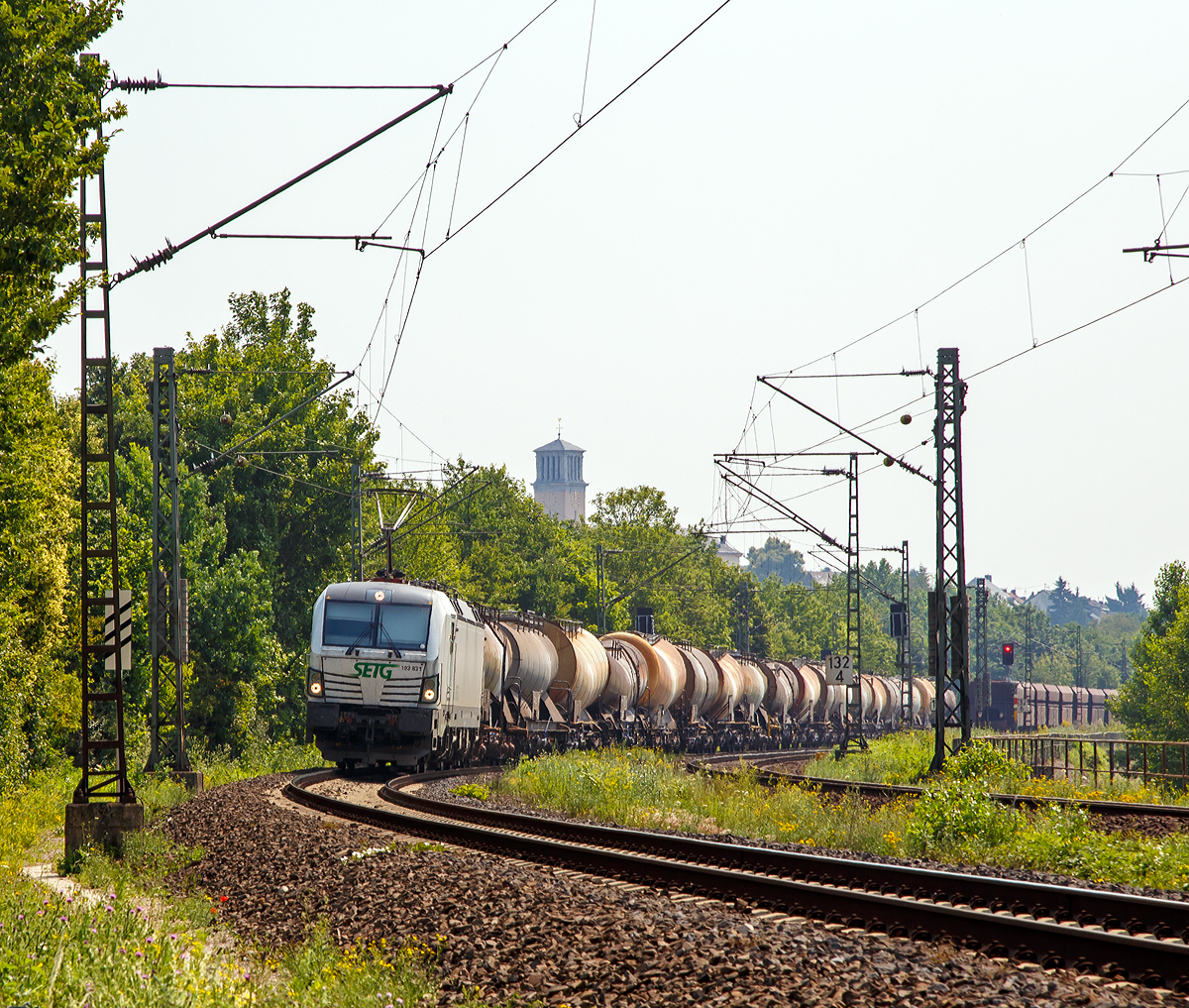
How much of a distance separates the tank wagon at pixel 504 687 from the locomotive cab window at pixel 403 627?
23 millimetres

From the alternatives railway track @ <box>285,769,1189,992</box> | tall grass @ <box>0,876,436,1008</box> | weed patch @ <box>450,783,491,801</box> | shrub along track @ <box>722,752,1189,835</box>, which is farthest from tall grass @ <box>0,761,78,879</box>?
shrub along track @ <box>722,752,1189,835</box>

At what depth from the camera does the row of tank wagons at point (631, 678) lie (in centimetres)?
3188

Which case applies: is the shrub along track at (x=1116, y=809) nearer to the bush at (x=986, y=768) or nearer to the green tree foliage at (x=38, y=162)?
the bush at (x=986, y=768)

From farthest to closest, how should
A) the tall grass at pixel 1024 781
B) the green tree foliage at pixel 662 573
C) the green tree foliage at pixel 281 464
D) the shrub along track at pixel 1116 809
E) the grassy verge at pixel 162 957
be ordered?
1. the green tree foliage at pixel 662 573
2. the green tree foliage at pixel 281 464
3. the tall grass at pixel 1024 781
4. the shrub along track at pixel 1116 809
5. the grassy verge at pixel 162 957

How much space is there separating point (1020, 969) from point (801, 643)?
114809mm

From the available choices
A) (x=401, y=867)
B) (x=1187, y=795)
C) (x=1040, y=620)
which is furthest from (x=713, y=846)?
(x=1040, y=620)

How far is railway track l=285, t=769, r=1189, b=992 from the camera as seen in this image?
751 cm

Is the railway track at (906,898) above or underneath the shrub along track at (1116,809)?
above

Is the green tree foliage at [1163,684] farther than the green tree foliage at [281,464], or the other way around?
the green tree foliage at [1163,684]

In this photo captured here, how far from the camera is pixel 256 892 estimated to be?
11.0 metres

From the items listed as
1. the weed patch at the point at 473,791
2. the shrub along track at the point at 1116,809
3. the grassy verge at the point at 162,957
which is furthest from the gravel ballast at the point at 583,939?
the weed patch at the point at 473,791

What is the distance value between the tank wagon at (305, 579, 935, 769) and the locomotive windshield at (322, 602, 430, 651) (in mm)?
18

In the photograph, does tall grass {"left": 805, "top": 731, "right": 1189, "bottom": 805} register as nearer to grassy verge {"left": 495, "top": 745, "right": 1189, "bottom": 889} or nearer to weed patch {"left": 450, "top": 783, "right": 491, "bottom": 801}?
grassy verge {"left": 495, "top": 745, "right": 1189, "bottom": 889}

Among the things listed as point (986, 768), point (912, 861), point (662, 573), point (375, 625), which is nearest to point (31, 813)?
point (375, 625)
